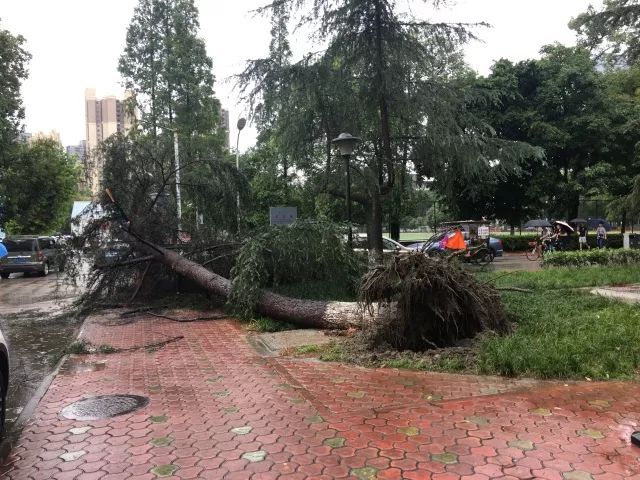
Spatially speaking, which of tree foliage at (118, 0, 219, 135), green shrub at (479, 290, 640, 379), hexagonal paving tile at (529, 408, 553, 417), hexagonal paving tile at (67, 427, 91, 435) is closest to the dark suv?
tree foliage at (118, 0, 219, 135)

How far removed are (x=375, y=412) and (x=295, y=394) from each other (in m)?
0.94

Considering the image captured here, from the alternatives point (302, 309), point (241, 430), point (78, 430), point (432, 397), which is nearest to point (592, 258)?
point (302, 309)

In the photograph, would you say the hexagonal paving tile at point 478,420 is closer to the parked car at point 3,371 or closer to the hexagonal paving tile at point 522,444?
the hexagonal paving tile at point 522,444

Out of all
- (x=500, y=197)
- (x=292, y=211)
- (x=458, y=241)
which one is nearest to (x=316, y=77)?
(x=292, y=211)

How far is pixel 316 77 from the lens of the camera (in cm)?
1298

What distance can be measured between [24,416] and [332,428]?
2.84 metres

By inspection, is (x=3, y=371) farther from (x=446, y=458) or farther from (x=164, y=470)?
(x=446, y=458)

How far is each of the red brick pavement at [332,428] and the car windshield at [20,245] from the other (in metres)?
20.2

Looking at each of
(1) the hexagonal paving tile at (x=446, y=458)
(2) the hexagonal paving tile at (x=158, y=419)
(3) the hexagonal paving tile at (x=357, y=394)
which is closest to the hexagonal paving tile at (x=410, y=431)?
(1) the hexagonal paving tile at (x=446, y=458)

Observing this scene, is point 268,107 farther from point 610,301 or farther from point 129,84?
point 129,84

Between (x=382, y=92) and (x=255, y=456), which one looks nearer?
(x=255, y=456)

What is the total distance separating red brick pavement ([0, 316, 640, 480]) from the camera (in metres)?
3.66

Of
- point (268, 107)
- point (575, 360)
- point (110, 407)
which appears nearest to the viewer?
point (110, 407)

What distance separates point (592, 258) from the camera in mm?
16203
